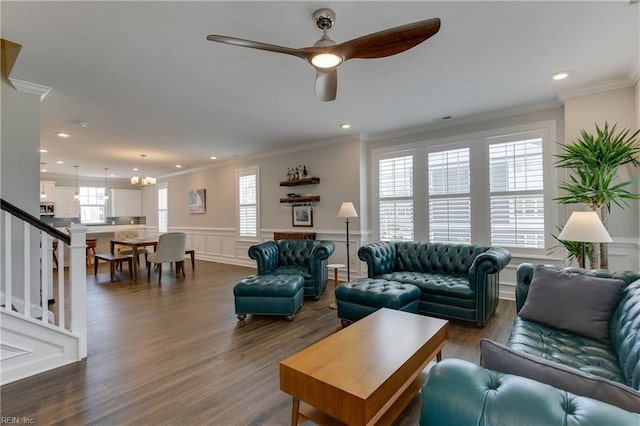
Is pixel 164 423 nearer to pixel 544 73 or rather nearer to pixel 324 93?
pixel 324 93

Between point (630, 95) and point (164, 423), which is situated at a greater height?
point (630, 95)

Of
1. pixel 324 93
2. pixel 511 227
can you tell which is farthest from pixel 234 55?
pixel 511 227

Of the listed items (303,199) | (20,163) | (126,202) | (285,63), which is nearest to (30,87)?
(20,163)

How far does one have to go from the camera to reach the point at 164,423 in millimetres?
1915

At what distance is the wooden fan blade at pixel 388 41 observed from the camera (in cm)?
175

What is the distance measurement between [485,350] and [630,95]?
4.17 metres

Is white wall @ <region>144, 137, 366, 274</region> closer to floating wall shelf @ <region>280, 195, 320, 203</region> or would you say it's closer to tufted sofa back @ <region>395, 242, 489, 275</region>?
floating wall shelf @ <region>280, 195, 320, 203</region>

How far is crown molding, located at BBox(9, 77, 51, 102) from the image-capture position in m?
3.33

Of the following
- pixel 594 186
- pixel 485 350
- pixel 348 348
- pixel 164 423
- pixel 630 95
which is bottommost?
pixel 164 423

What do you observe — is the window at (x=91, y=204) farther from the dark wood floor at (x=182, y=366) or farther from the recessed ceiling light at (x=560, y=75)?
the recessed ceiling light at (x=560, y=75)

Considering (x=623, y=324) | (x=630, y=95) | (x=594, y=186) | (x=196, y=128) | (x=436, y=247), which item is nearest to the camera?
(x=623, y=324)

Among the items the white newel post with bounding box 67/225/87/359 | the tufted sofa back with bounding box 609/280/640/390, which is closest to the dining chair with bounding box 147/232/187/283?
the white newel post with bounding box 67/225/87/359

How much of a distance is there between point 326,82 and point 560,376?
221 centimetres

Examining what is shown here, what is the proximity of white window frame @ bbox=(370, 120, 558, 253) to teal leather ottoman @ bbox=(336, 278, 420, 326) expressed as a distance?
73.3 inches
